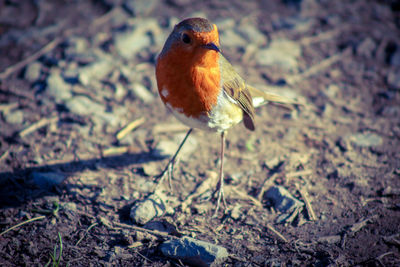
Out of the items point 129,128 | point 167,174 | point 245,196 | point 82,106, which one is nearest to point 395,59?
point 245,196

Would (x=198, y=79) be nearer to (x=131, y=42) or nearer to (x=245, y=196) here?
(x=245, y=196)

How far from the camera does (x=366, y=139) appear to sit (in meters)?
4.04

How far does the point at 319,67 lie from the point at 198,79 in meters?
3.10

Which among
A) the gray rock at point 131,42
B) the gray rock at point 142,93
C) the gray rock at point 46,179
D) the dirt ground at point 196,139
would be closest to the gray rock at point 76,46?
the dirt ground at point 196,139

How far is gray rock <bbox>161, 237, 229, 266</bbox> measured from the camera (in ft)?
8.50

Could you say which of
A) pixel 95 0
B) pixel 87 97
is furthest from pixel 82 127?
pixel 95 0

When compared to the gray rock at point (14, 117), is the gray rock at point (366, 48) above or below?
above

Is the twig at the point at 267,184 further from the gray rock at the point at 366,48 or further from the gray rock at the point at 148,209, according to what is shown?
the gray rock at the point at 366,48

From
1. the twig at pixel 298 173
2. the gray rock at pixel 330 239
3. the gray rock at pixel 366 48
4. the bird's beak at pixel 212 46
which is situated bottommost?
the gray rock at pixel 330 239

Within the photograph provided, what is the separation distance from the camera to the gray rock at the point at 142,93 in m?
4.55

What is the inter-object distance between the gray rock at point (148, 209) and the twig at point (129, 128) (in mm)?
1088

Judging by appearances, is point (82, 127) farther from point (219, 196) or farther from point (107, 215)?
point (219, 196)

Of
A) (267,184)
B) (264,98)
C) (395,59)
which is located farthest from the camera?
(395,59)

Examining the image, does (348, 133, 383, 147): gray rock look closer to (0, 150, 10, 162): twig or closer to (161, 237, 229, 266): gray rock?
(161, 237, 229, 266): gray rock
